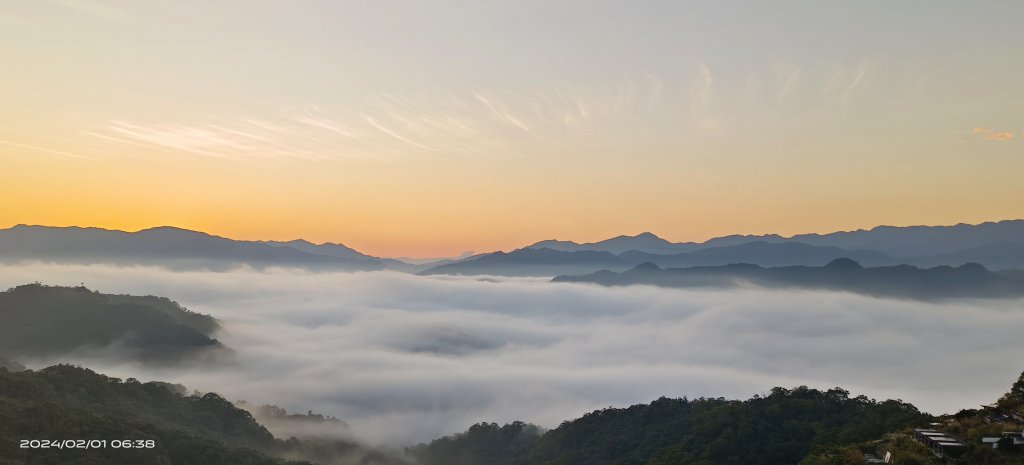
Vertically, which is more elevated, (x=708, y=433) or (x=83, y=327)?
(x=83, y=327)

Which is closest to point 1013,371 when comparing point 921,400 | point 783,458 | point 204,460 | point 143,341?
point 921,400

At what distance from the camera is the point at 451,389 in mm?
157250

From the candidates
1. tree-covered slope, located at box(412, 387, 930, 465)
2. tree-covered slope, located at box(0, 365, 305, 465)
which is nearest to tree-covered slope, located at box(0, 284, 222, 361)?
tree-covered slope, located at box(0, 365, 305, 465)

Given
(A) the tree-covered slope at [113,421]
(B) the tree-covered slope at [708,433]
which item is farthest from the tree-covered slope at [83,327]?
(B) the tree-covered slope at [708,433]

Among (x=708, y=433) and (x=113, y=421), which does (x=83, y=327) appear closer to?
(x=113, y=421)

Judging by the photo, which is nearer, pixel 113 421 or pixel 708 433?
pixel 113 421

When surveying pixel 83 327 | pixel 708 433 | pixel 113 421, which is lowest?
pixel 708 433

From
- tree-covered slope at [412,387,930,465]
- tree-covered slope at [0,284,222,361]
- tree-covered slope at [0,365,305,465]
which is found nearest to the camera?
tree-covered slope at [0,365,305,465]

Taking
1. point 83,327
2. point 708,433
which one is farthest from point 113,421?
point 83,327

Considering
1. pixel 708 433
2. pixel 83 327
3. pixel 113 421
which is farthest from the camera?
pixel 83 327

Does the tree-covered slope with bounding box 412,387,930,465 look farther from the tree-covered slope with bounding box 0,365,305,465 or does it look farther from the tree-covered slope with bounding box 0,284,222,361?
the tree-covered slope with bounding box 0,284,222,361

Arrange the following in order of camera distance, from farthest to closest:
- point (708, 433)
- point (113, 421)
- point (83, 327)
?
point (83, 327) → point (708, 433) → point (113, 421)

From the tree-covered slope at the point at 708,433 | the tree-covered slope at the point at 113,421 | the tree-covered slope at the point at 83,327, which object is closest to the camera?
the tree-covered slope at the point at 113,421

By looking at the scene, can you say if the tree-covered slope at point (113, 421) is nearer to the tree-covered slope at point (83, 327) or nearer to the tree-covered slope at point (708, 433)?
the tree-covered slope at point (708, 433)
